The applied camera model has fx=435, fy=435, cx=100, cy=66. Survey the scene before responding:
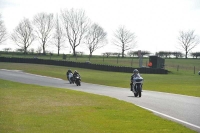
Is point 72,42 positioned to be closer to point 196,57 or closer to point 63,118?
point 196,57

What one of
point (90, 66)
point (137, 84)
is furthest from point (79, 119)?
point (90, 66)

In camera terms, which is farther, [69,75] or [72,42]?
[72,42]

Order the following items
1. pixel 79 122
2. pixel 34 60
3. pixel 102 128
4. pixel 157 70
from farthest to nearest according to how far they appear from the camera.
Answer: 1. pixel 34 60
2. pixel 157 70
3. pixel 79 122
4. pixel 102 128

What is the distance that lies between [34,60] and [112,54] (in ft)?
91.7

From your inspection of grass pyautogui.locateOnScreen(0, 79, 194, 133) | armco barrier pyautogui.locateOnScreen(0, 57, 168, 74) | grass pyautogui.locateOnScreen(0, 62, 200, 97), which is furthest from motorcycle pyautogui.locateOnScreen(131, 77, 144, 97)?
armco barrier pyautogui.locateOnScreen(0, 57, 168, 74)

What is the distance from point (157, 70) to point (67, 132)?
4435 centimetres

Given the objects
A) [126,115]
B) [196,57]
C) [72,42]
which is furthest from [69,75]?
[72,42]

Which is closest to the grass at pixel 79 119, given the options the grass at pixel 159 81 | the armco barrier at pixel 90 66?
the grass at pixel 159 81

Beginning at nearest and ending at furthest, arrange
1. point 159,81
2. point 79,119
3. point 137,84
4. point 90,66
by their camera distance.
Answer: point 79,119 < point 137,84 < point 159,81 < point 90,66

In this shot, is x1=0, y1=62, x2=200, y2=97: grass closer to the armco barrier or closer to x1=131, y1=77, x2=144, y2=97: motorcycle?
x1=131, y1=77, x2=144, y2=97: motorcycle

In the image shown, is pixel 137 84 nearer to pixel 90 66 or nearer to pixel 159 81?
pixel 159 81

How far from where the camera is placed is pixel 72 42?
115625mm

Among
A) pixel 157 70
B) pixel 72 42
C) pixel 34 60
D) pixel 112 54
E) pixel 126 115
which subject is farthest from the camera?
pixel 72 42

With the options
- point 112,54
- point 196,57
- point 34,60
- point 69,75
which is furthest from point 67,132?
point 196,57
